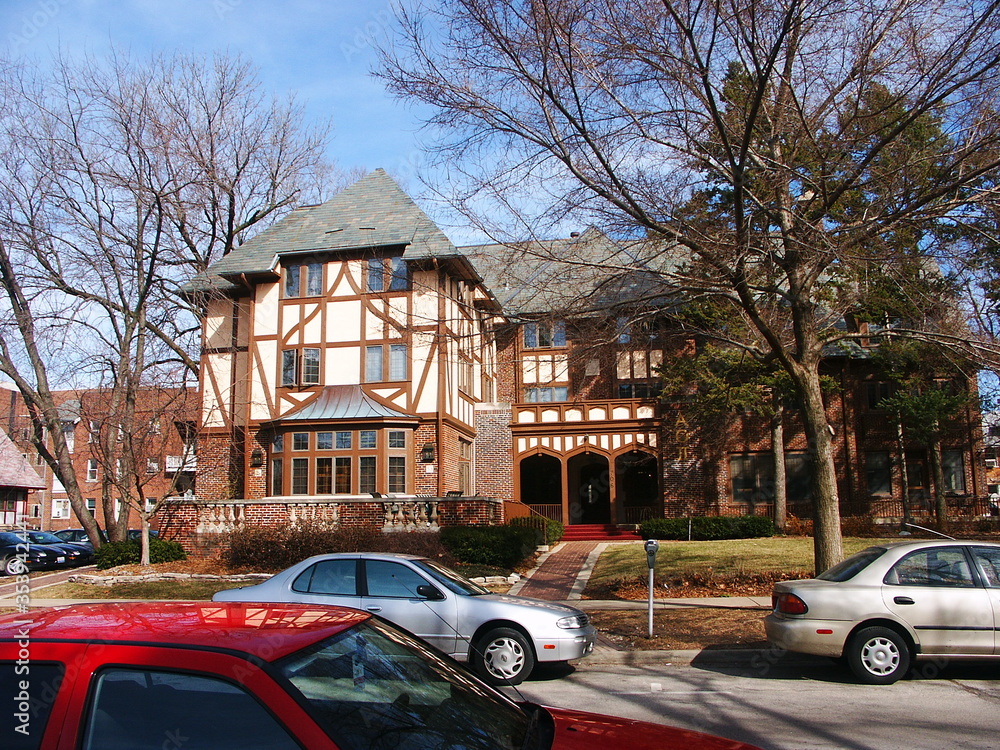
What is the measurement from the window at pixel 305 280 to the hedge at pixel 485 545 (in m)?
10.8

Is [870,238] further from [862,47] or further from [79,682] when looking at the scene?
[79,682]

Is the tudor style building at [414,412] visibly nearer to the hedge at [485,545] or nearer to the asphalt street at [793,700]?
the hedge at [485,545]

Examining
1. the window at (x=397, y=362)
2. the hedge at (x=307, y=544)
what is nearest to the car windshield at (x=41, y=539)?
the hedge at (x=307, y=544)

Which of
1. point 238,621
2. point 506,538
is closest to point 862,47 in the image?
point 238,621

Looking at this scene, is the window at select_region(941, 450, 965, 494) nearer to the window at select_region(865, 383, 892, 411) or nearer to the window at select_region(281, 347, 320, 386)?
the window at select_region(865, 383, 892, 411)

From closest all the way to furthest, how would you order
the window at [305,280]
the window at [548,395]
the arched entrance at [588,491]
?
the window at [305,280] → the window at [548,395] → the arched entrance at [588,491]

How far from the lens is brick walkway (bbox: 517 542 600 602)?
1609 centimetres

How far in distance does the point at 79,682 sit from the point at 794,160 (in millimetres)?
11446

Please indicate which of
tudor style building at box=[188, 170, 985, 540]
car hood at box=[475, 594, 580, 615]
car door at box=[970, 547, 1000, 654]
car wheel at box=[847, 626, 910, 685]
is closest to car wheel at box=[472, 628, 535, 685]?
car hood at box=[475, 594, 580, 615]

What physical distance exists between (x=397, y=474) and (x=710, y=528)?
9.92 meters

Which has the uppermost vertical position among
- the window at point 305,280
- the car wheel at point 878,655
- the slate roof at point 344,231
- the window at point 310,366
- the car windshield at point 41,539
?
the slate roof at point 344,231

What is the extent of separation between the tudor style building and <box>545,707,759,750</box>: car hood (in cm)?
1720

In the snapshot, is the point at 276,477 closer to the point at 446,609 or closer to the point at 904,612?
the point at 446,609

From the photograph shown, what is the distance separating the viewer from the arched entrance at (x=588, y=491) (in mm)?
33375
